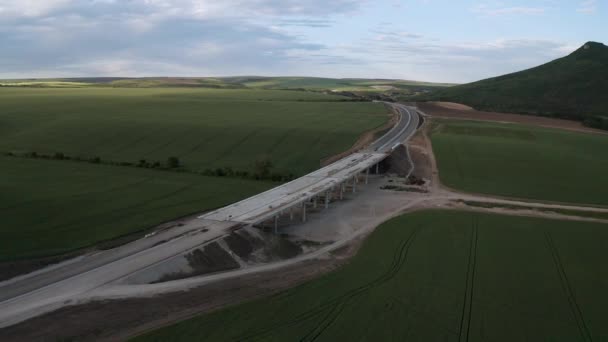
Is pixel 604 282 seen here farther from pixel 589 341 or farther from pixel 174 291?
pixel 174 291

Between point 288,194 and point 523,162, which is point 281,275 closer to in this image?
point 288,194

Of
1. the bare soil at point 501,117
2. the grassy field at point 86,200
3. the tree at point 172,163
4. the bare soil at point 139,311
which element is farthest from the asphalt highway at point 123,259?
the bare soil at point 501,117

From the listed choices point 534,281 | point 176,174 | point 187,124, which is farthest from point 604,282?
point 187,124

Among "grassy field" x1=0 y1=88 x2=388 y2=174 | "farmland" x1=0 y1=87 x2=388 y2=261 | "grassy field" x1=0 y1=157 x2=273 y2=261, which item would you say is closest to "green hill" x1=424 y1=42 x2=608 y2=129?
"farmland" x1=0 y1=87 x2=388 y2=261

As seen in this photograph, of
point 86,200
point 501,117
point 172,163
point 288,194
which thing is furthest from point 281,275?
point 501,117

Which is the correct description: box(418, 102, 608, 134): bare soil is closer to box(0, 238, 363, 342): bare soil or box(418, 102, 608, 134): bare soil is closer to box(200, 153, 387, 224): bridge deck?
box(200, 153, 387, 224): bridge deck
